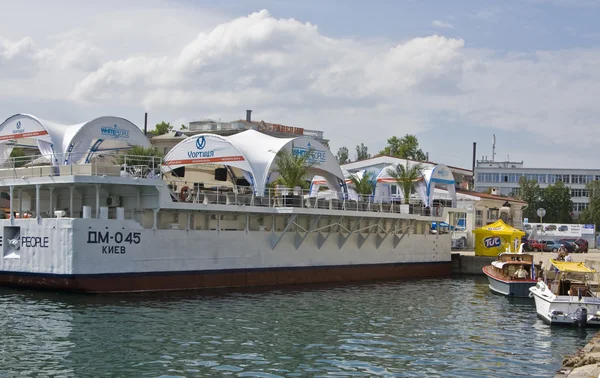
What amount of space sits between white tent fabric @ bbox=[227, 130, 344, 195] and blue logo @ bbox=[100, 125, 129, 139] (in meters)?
6.68

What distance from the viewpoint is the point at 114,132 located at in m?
45.7

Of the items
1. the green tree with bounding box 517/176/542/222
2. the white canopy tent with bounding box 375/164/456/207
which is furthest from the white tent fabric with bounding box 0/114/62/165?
the green tree with bounding box 517/176/542/222

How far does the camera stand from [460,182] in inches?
3556

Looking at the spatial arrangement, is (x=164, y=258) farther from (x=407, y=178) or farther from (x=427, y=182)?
(x=427, y=182)

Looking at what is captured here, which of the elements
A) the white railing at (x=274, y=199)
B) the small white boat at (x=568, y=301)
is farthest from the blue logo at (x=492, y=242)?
the small white boat at (x=568, y=301)

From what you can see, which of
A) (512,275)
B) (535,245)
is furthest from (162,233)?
(535,245)

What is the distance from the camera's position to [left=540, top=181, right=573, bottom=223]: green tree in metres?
107

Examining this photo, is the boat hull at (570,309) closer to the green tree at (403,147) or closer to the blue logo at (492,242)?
the blue logo at (492,242)

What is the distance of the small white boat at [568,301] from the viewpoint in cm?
2898

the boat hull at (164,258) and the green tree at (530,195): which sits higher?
the green tree at (530,195)

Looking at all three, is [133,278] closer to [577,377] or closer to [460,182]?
[577,377]

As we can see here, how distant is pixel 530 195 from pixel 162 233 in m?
81.0

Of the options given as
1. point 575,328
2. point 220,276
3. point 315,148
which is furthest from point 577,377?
point 315,148

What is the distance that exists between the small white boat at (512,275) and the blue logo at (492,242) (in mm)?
11579
